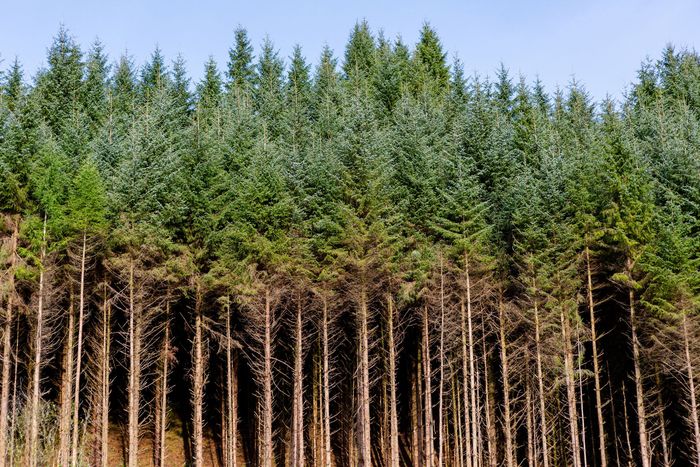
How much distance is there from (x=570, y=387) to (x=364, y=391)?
24.2 ft

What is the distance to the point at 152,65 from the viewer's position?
4494 cm

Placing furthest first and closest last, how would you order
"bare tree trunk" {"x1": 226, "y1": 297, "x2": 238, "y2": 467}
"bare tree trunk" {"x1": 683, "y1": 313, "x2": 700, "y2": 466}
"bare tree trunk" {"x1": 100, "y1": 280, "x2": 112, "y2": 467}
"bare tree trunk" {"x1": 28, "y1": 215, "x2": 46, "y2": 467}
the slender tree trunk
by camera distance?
"bare tree trunk" {"x1": 226, "y1": 297, "x2": 238, "y2": 467} < the slender tree trunk < "bare tree trunk" {"x1": 100, "y1": 280, "x2": 112, "y2": 467} < "bare tree trunk" {"x1": 683, "y1": 313, "x2": 700, "y2": 466} < "bare tree trunk" {"x1": 28, "y1": 215, "x2": 46, "y2": 467}

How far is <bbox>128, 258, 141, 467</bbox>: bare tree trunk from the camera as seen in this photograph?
2098cm

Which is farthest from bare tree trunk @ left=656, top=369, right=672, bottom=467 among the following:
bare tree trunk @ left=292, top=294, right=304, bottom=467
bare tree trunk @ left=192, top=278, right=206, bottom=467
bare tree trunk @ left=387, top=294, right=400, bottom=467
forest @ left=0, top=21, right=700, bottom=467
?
bare tree trunk @ left=192, top=278, right=206, bottom=467

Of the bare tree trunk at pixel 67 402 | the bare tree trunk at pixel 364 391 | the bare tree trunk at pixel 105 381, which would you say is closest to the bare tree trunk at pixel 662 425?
the bare tree trunk at pixel 364 391

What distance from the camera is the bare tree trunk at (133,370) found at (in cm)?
2098

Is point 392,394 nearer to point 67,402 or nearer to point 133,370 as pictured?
point 133,370

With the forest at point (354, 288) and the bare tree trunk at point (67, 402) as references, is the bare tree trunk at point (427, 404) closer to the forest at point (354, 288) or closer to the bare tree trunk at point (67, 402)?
the forest at point (354, 288)

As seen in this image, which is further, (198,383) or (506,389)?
(506,389)

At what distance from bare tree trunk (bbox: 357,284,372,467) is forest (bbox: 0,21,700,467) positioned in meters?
0.11

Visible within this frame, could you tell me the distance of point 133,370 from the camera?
846 inches

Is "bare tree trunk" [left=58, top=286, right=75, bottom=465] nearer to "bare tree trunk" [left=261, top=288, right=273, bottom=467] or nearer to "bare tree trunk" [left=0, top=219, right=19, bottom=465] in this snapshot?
"bare tree trunk" [left=0, top=219, right=19, bottom=465]

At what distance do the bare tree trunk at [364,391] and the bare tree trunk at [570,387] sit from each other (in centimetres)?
717

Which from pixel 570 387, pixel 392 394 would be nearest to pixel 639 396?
pixel 570 387
